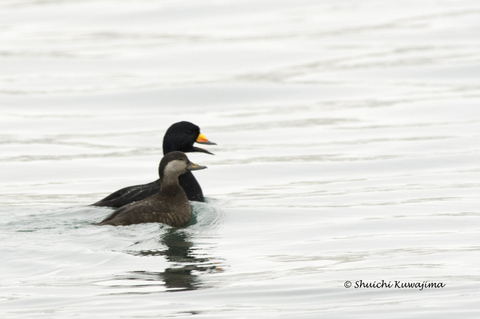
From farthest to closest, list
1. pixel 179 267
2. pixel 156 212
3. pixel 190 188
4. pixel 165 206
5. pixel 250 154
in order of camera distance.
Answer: pixel 250 154 → pixel 190 188 → pixel 165 206 → pixel 156 212 → pixel 179 267

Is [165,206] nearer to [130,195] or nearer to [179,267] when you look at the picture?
[130,195]

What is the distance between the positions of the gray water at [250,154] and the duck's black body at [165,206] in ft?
0.52

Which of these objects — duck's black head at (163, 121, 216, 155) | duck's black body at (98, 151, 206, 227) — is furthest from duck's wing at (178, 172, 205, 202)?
duck's black body at (98, 151, 206, 227)

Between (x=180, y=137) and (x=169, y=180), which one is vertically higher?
(x=180, y=137)

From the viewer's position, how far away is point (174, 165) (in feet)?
31.0

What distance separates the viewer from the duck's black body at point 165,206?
8.81 metres

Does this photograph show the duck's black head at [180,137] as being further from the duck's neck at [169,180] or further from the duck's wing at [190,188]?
the duck's neck at [169,180]

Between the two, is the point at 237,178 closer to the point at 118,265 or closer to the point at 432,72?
the point at 118,265

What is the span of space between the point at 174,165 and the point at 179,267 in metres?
2.29

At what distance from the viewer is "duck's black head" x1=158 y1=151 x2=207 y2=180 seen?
9.41 meters

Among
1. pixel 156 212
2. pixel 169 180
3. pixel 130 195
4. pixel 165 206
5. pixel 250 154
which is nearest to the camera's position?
pixel 156 212

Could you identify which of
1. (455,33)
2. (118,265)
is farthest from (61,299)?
(455,33)

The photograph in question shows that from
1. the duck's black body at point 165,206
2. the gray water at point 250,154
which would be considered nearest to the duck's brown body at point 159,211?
the duck's black body at point 165,206

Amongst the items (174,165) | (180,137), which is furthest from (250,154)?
(174,165)
